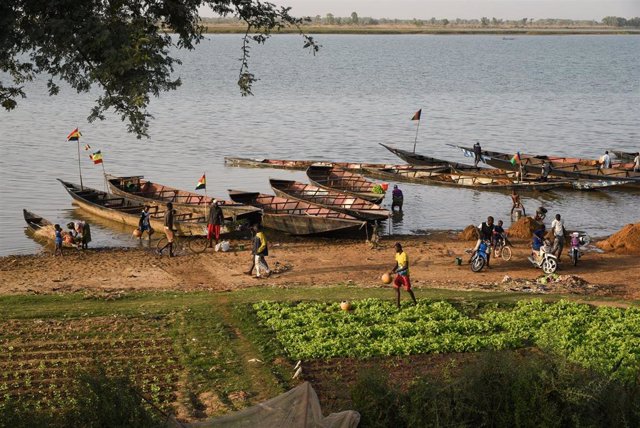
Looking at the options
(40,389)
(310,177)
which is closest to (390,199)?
(310,177)

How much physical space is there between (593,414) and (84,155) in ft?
152

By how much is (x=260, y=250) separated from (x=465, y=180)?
2267 cm

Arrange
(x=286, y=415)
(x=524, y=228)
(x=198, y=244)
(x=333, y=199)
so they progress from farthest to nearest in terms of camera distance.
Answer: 1. (x=333, y=199)
2. (x=524, y=228)
3. (x=198, y=244)
4. (x=286, y=415)

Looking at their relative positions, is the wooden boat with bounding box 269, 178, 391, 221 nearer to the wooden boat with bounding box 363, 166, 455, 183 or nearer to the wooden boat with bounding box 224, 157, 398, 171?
the wooden boat with bounding box 363, 166, 455, 183

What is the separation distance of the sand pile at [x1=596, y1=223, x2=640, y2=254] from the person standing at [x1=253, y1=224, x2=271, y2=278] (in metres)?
12.1

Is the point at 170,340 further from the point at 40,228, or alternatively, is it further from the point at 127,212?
the point at 127,212

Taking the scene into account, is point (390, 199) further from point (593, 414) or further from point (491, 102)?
point (491, 102)

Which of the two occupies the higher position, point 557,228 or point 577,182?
point 557,228

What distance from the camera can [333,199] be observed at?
35.7 meters

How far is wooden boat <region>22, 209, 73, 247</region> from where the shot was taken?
3203cm

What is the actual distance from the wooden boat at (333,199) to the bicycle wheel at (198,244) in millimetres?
5275

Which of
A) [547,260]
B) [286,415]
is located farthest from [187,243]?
[286,415]

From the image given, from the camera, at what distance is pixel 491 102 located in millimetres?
93750

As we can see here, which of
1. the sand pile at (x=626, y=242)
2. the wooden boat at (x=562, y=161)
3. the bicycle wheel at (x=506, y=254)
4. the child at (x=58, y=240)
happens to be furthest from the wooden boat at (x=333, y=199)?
the wooden boat at (x=562, y=161)
